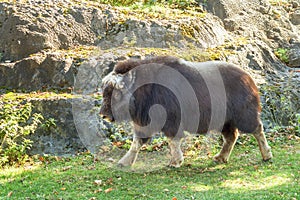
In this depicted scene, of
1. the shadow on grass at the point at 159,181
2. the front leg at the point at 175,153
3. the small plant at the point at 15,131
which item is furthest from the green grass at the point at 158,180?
the small plant at the point at 15,131

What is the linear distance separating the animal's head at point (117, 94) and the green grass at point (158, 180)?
0.91 meters

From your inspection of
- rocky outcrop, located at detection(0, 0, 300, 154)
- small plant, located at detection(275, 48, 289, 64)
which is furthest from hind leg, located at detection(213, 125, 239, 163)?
small plant, located at detection(275, 48, 289, 64)

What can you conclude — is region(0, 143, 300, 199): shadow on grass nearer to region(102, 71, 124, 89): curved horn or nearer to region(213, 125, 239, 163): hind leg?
region(213, 125, 239, 163): hind leg

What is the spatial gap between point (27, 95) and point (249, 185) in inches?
183

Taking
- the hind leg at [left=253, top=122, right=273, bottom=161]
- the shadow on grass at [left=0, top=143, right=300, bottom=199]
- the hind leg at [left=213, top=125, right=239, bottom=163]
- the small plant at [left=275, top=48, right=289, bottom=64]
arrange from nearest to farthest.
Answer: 1. the shadow on grass at [left=0, top=143, right=300, bottom=199]
2. the hind leg at [left=253, top=122, right=273, bottom=161]
3. the hind leg at [left=213, top=125, right=239, bottom=163]
4. the small plant at [left=275, top=48, right=289, bottom=64]

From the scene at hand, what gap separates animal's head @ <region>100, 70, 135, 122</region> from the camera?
6.28 meters

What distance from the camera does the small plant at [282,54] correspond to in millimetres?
11531

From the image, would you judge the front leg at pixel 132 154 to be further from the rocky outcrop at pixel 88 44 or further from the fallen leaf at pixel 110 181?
the rocky outcrop at pixel 88 44

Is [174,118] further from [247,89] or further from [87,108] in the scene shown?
[87,108]

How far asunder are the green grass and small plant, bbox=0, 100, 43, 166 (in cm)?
23

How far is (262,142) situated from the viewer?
6926 mm

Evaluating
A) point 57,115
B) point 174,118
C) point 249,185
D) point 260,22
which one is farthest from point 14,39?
point 260,22

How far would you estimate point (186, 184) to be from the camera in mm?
5891

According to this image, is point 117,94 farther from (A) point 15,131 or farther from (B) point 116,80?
(A) point 15,131
